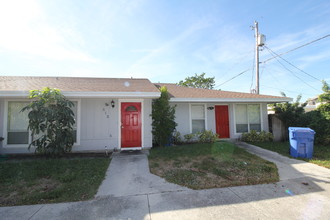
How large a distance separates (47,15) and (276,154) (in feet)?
Result: 34.1

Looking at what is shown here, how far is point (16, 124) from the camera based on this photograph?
5.83 metres

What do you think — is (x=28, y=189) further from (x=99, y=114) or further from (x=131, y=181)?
(x=99, y=114)

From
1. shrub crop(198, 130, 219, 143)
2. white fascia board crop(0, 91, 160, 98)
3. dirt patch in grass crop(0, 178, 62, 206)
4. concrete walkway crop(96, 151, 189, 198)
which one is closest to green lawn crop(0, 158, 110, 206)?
dirt patch in grass crop(0, 178, 62, 206)

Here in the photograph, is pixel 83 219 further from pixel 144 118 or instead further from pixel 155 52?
pixel 155 52

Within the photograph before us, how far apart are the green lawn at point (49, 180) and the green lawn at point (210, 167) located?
1642 mm

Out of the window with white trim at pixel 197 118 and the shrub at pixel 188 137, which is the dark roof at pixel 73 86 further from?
the shrub at pixel 188 137

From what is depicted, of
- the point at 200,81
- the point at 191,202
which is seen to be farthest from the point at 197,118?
the point at 200,81

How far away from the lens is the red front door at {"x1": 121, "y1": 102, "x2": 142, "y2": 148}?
248 inches

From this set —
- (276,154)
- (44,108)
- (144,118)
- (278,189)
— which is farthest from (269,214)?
(44,108)

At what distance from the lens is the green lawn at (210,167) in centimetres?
344

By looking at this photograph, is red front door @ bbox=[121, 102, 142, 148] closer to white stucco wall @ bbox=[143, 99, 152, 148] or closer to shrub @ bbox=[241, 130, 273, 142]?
white stucco wall @ bbox=[143, 99, 152, 148]

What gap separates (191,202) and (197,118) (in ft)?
18.2

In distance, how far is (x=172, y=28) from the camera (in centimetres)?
808

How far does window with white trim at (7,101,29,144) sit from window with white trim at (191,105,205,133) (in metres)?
7.35
